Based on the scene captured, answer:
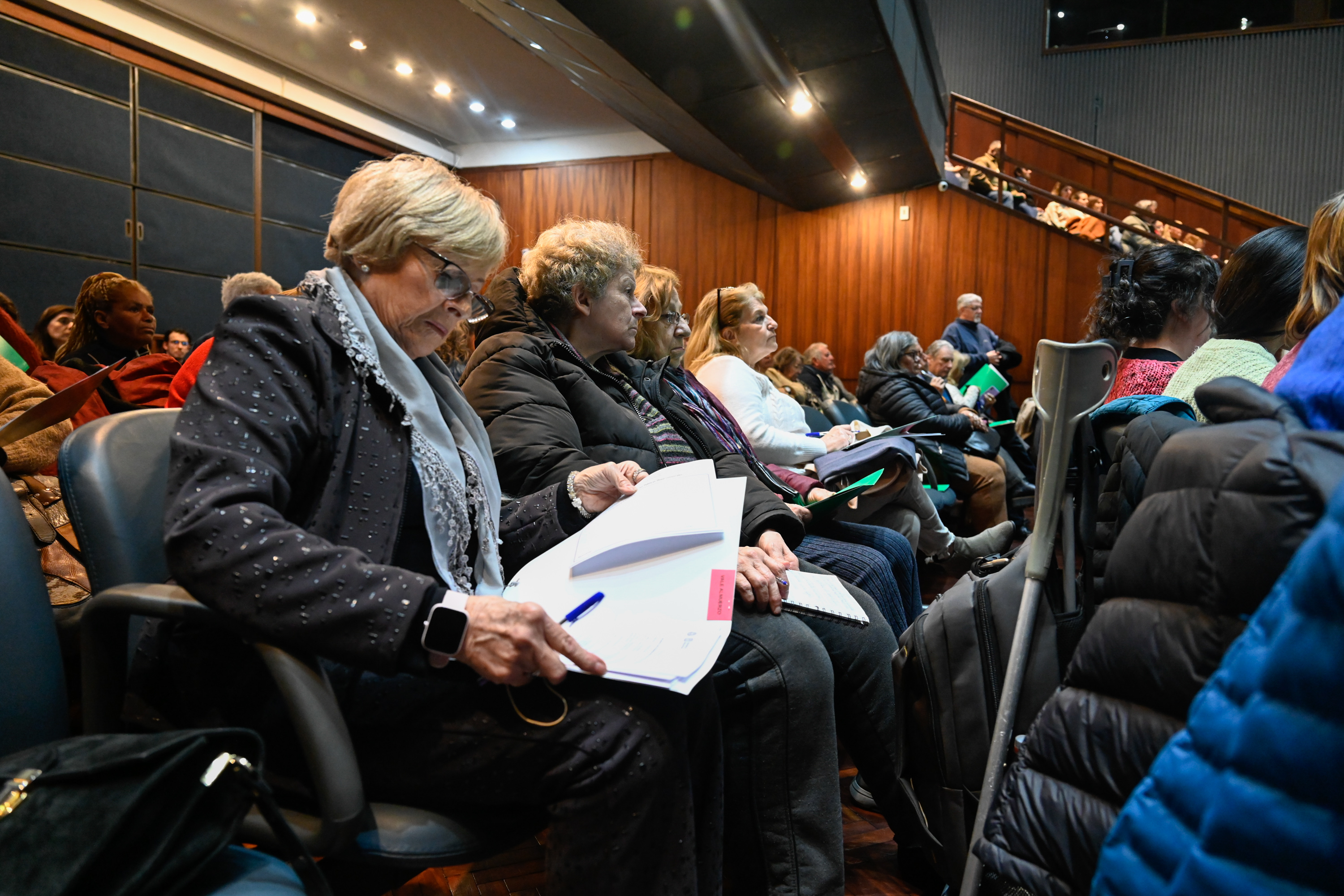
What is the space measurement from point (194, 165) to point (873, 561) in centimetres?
732

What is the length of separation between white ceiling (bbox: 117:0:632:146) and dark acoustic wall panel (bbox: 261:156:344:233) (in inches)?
33.2

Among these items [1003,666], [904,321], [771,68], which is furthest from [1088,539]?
[904,321]

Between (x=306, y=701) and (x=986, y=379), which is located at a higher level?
(x=986, y=379)

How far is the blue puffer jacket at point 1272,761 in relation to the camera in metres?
0.44

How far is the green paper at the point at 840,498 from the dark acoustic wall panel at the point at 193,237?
6.80m

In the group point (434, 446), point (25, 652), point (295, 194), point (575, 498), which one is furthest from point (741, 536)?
point (295, 194)

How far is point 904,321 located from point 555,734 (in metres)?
8.08

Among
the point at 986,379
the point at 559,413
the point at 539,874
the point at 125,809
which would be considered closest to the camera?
the point at 125,809

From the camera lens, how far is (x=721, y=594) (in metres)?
1.03

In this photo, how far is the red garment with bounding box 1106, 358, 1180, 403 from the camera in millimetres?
1847

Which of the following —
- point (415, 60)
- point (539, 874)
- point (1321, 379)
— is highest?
point (415, 60)

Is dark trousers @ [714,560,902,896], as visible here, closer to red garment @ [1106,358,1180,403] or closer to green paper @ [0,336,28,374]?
red garment @ [1106,358,1180,403]

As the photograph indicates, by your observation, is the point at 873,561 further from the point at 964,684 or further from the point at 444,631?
the point at 444,631

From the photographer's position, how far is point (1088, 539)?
1.08 m
